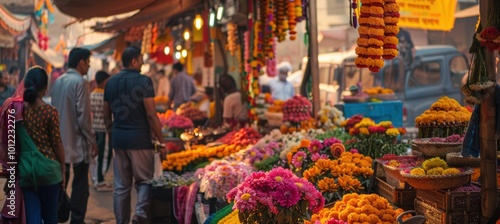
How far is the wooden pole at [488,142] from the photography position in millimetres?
4664

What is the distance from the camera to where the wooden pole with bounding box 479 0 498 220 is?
466cm

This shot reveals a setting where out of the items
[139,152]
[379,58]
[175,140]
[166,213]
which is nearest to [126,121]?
[139,152]

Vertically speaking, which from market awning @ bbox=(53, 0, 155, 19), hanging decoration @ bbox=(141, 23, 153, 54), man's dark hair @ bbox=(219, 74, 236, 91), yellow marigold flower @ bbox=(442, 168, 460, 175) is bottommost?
yellow marigold flower @ bbox=(442, 168, 460, 175)

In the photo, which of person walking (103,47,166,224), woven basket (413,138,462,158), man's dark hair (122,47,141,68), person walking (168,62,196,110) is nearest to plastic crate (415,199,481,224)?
woven basket (413,138,462,158)

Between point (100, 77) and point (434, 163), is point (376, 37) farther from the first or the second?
point (100, 77)

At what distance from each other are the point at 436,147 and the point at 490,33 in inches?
61.8

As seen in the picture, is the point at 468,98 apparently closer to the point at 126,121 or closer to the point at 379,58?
the point at 379,58

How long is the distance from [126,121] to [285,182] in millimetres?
3755

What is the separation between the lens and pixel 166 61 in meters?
20.7

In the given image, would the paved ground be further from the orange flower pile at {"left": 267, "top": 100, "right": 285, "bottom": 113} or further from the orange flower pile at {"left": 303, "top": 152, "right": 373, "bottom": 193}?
the orange flower pile at {"left": 303, "top": 152, "right": 373, "bottom": 193}

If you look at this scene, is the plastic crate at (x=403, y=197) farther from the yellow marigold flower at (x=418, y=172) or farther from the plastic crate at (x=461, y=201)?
the plastic crate at (x=461, y=201)

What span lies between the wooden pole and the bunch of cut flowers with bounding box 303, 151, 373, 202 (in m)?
1.99

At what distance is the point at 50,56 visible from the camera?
3334 cm

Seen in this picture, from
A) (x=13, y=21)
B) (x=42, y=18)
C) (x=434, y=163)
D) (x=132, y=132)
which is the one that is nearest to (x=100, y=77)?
(x=132, y=132)
